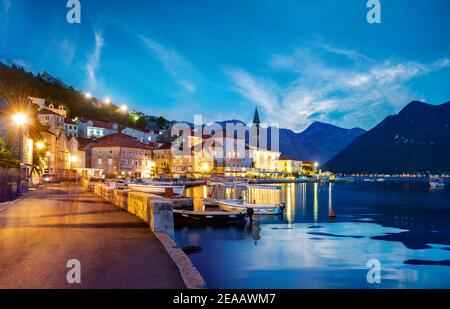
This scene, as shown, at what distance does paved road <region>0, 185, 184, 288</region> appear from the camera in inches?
308

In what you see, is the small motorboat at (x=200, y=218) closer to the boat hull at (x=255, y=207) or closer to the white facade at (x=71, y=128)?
the boat hull at (x=255, y=207)

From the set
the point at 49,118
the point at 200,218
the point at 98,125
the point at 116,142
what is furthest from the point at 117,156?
the point at 200,218

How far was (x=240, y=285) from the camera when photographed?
14734 mm

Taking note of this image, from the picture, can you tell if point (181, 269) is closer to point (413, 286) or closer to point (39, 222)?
→ point (39, 222)

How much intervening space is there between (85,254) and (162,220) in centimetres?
406

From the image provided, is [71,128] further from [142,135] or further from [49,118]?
[142,135]

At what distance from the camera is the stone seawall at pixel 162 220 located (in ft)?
27.0

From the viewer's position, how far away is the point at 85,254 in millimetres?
10117

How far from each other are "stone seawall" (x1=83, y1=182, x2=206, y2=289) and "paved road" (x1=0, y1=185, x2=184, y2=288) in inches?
8.9

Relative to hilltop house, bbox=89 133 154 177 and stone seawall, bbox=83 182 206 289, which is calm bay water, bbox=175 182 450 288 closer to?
stone seawall, bbox=83 182 206 289
